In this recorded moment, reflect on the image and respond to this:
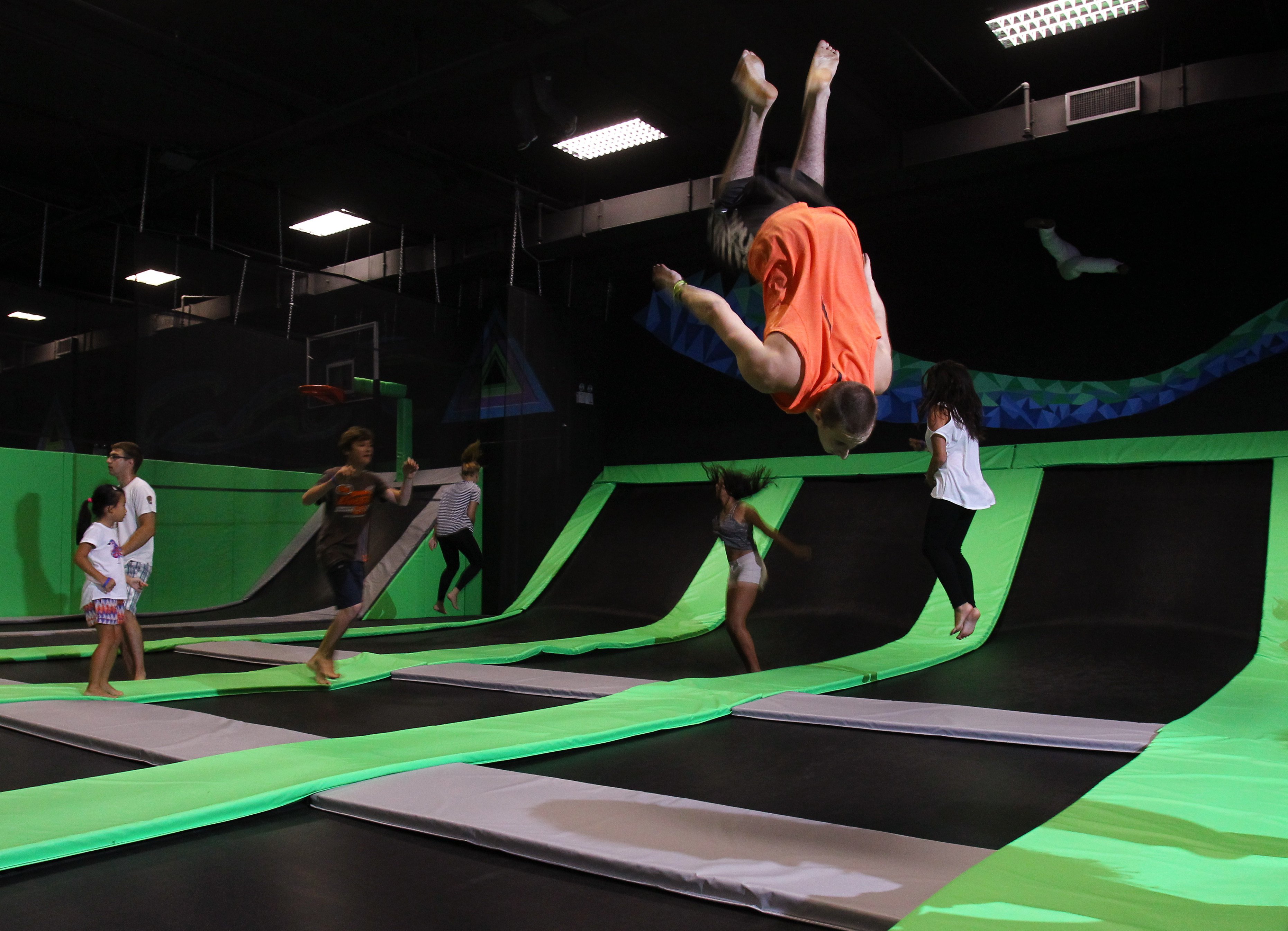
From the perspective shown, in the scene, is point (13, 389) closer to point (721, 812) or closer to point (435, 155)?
point (435, 155)

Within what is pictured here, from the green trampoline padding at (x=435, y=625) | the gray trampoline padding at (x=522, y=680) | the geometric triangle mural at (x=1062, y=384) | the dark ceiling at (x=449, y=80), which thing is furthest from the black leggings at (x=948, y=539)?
the dark ceiling at (x=449, y=80)

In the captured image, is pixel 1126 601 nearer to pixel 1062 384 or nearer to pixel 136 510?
pixel 1062 384

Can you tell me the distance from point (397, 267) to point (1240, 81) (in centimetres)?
698

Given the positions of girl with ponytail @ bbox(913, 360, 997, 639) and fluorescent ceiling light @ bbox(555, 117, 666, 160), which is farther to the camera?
fluorescent ceiling light @ bbox(555, 117, 666, 160)

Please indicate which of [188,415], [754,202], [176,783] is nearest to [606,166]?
[188,415]

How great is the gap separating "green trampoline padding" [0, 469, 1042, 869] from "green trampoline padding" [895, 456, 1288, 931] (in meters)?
1.50

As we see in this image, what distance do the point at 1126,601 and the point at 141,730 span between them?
5.14 meters

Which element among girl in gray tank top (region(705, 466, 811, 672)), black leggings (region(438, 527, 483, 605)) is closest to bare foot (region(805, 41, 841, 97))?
girl in gray tank top (region(705, 466, 811, 672))

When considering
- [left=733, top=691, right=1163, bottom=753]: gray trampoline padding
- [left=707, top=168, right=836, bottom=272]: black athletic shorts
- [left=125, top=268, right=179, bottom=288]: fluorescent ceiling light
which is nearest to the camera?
[left=707, top=168, right=836, bottom=272]: black athletic shorts

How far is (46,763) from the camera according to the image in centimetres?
266

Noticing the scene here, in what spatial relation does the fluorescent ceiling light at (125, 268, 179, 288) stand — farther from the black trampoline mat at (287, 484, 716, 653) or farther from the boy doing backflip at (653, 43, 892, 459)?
the boy doing backflip at (653, 43, 892, 459)

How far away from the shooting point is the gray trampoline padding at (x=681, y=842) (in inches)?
64.9

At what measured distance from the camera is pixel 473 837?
1.98 metres

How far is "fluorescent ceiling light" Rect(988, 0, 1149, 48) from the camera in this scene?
199 inches
